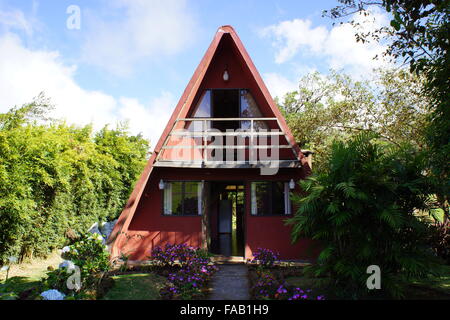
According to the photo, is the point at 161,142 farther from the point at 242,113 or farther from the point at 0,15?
the point at 0,15

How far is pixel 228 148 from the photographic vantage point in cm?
999

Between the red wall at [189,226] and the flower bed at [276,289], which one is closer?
the flower bed at [276,289]

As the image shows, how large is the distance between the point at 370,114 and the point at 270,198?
8.30m

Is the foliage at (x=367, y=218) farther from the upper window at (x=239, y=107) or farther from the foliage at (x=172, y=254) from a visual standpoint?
the upper window at (x=239, y=107)

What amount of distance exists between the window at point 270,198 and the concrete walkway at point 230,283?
1.84 m

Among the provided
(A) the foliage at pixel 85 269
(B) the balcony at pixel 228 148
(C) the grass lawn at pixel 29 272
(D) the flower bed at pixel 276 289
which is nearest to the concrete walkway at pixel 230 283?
(D) the flower bed at pixel 276 289

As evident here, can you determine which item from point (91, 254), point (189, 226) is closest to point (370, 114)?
point (189, 226)

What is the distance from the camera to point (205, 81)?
34.7 ft

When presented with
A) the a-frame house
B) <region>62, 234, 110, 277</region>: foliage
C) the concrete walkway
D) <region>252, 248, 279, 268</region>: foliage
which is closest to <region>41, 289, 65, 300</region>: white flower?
<region>62, 234, 110, 277</region>: foliage

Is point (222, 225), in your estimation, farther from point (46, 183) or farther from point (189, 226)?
point (46, 183)

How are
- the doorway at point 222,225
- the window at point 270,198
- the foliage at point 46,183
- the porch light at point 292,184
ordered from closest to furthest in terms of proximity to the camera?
the foliage at point 46,183, the porch light at point 292,184, the window at point 270,198, the doorway at point 222,225

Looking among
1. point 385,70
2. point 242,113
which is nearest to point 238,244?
point 242,113

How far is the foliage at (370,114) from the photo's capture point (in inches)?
516

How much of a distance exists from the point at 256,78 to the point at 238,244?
711 cm
